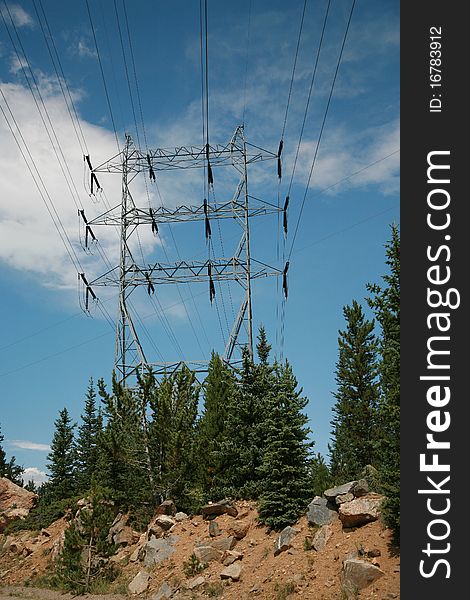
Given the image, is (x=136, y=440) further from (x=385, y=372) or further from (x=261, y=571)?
(x=385, y=372)

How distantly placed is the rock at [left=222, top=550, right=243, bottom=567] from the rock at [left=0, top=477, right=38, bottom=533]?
24.2 meters

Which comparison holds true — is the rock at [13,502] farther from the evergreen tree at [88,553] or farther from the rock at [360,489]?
the rock at [360,489]

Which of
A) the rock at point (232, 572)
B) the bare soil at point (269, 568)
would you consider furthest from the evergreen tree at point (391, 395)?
the rock at point (232, 572)

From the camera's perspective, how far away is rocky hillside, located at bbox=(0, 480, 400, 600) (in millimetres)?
18359

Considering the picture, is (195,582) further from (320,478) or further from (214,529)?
(320,478)

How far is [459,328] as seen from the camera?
9781 millimetres

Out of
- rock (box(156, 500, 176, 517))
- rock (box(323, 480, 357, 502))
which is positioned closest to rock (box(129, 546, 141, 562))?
rock (box(156, 500, 176, 517))

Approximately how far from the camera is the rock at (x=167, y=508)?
30972 mm

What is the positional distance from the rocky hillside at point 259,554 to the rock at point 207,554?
0.14ft

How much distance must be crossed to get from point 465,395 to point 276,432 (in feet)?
54.4

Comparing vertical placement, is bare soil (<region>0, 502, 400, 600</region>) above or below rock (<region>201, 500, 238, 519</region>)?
below

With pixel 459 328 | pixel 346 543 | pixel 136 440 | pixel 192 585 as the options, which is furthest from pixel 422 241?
pixel 136 440

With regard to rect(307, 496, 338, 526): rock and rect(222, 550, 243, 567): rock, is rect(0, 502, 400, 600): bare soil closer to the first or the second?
rect(222, 550, 243, 567): rock

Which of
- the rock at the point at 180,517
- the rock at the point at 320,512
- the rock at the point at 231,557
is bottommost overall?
the rock at the point at 231,557
